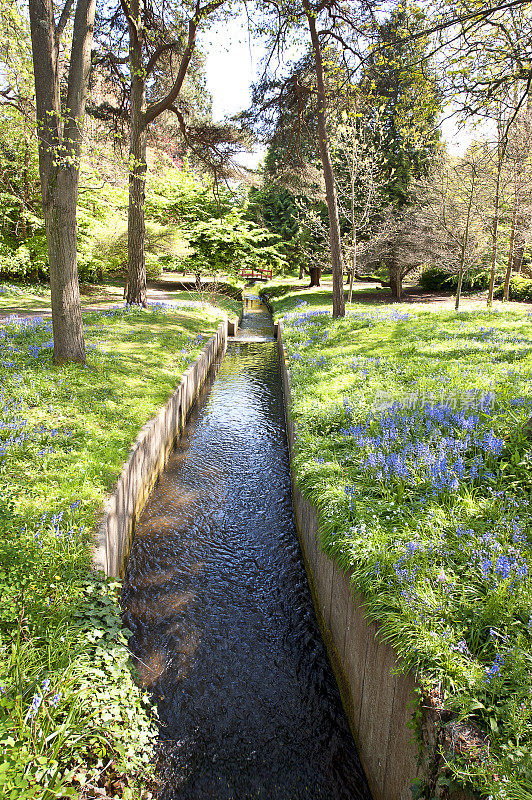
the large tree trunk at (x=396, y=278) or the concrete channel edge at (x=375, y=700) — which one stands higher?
the large tree trunk at (x=396, y=278)

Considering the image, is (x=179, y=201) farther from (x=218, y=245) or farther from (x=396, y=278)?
(x=396, y=278)

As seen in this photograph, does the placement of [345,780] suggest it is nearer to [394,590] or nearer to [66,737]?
[394,590]

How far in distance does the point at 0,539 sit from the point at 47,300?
14.5m

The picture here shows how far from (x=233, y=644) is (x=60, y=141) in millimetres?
6494

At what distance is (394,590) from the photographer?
2779 mm

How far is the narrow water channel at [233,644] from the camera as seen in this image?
9.46ft

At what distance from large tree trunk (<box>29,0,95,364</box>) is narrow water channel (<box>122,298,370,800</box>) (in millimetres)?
2947

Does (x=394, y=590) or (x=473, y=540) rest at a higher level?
(x=473, y=540)

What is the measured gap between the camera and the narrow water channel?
2.88 metres

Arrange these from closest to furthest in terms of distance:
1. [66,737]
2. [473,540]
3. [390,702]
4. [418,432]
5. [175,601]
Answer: [66,737] < [390,702] < [473,540] < [175,601] < [418,432]

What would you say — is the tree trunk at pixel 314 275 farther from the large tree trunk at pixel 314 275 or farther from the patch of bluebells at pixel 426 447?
the patch of bluebells at pixel 426 447

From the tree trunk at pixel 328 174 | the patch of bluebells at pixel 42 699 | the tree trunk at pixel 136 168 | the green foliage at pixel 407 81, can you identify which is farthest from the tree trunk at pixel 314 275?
the patch of bluebells at pixel 42 699

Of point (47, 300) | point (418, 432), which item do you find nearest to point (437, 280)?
point (47, 300)

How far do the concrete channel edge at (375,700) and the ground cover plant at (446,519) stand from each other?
0.38ft
